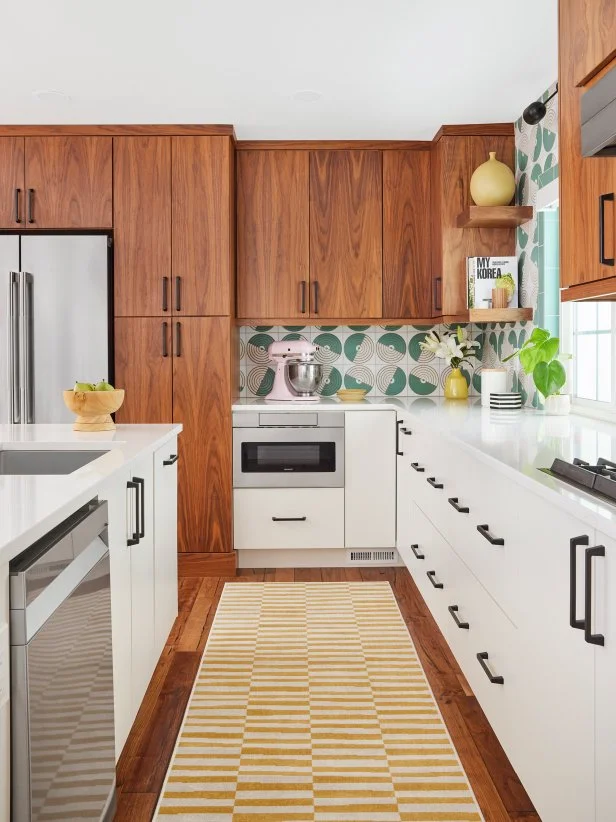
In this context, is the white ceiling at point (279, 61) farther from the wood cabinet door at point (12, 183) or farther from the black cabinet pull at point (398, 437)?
the black cabinet pull at point (398, 437)

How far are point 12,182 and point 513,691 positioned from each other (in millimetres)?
3549

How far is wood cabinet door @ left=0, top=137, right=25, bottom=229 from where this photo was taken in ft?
13.3

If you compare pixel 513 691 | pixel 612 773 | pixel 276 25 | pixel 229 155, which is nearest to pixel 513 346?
pixel 229 155

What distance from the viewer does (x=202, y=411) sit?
4094mm

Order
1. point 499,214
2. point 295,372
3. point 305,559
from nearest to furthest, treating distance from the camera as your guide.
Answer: point 499,214, point 305,559, point 295,372

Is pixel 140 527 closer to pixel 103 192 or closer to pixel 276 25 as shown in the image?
pixel 276 25

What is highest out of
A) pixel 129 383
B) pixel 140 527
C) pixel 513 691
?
pixel 129 383

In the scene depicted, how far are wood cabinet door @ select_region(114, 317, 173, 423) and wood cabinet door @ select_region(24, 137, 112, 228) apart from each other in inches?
22.5

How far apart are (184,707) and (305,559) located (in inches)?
70.2

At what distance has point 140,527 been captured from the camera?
2.27 metres

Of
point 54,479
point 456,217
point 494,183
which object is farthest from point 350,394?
point 54,479

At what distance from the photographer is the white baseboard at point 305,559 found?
13.9 feet

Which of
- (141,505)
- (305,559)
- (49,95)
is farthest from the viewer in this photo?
(305,559)

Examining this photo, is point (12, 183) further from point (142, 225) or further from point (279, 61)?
point (279, 61)
